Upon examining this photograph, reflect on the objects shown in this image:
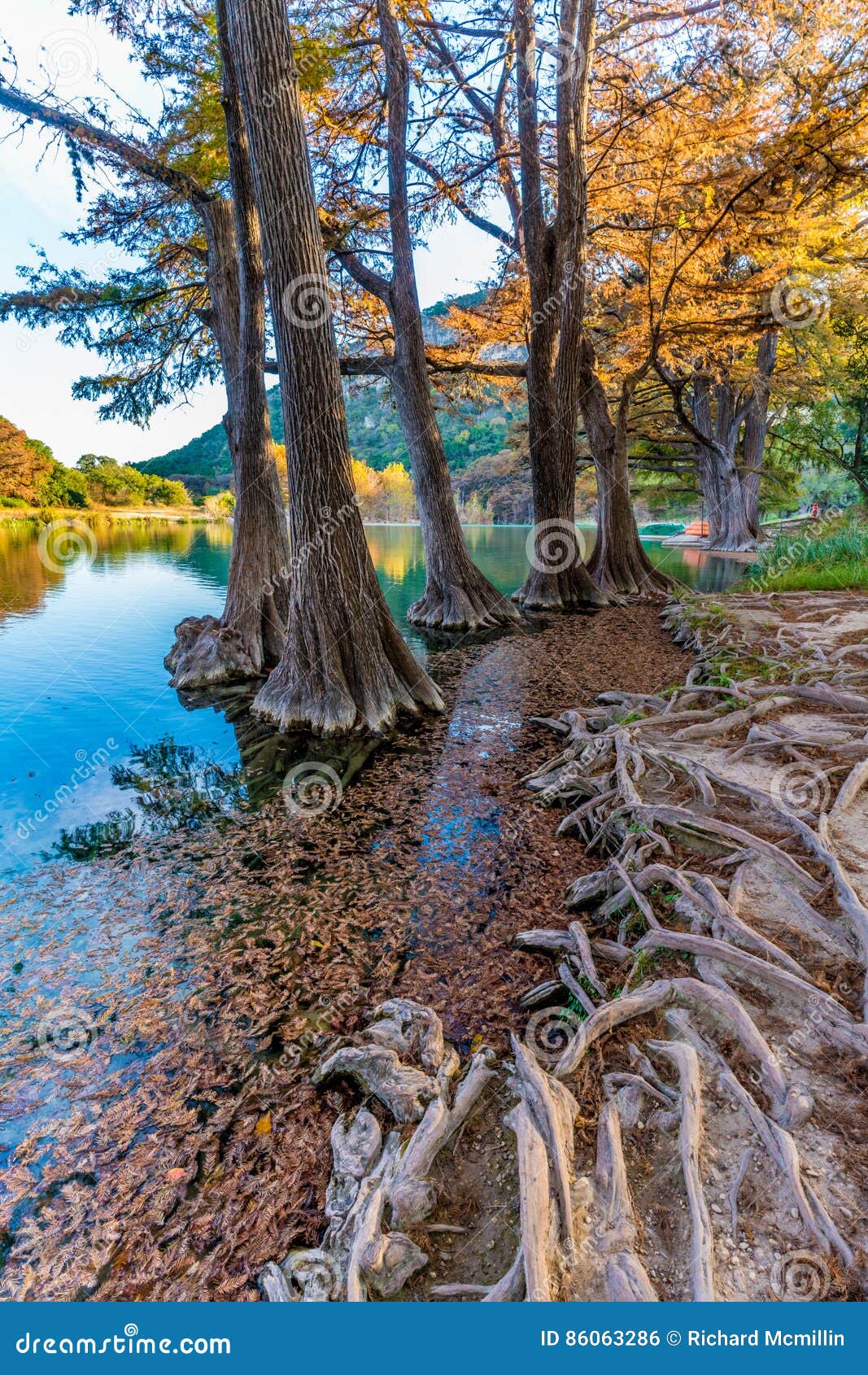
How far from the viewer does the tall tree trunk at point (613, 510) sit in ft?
51.4

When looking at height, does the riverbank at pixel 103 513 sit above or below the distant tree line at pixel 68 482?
below

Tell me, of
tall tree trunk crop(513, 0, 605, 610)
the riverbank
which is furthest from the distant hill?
tall tree trunk crop(513, 0, 605, 610)

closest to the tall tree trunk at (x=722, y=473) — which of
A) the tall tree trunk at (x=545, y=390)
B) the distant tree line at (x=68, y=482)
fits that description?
the tall tree trunk at (x=545, y=390)

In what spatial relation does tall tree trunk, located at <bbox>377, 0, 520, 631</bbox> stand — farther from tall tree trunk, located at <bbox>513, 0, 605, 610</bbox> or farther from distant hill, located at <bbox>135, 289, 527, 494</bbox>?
distant hill, located at <bbox>135, 289, 527, 494</bbox>

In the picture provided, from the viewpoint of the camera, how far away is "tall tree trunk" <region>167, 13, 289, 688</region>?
350 inches

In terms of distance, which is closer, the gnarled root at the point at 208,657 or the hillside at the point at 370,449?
the gnarled root at the point at 208,657

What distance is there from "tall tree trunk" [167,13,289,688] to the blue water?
0.83 metres

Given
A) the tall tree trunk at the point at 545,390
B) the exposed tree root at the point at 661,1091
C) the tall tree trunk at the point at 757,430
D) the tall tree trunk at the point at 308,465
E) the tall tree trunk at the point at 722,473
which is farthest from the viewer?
the tall tree trunk at the point at 722,473

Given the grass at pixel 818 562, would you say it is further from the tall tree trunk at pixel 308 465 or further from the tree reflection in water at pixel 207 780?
the tree reflection in water at pixel 207 780

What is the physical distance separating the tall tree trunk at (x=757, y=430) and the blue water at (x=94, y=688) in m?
6.27

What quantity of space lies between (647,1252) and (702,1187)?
0.23 meters

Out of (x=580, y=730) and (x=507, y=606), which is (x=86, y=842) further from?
(x=507, y=606)

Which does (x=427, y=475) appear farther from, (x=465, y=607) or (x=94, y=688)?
(x=94, y=688)

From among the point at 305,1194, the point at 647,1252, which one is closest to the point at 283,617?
the point at 305,1194
